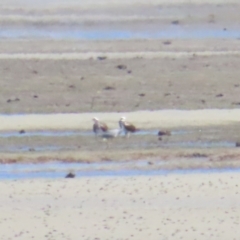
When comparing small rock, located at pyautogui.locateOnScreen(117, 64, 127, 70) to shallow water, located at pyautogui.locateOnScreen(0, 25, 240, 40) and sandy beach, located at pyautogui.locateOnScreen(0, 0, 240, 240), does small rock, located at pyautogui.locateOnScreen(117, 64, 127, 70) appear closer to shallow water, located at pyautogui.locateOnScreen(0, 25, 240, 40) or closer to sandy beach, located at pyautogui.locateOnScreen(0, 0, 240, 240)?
sandy beach, located at pyautogui.locateOnScreen(0, 0, 240, 240)

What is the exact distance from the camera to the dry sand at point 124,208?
441 inches

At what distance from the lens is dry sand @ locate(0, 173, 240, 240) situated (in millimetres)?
11203

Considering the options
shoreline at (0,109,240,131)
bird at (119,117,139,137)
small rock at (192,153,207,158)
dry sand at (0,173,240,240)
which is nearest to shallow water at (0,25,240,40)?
shoreline at (0,109,240,131)

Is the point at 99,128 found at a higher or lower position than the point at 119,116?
lower

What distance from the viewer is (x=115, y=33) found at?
86.3ft

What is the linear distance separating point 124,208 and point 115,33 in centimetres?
1455

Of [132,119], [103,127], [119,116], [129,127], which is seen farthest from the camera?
[119,116]

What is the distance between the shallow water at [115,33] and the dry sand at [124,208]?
12520 mm

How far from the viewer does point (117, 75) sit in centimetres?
2086

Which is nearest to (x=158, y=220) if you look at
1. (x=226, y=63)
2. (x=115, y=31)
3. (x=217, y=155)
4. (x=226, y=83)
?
(x=217, y=155)

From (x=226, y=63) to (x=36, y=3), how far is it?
898 cm

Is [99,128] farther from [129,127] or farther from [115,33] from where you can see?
[115,33]

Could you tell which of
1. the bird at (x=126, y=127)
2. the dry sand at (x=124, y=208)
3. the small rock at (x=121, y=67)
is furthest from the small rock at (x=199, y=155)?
the small rock at (x=121, y=67)

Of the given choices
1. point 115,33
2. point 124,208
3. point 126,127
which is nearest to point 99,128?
point 126,127
